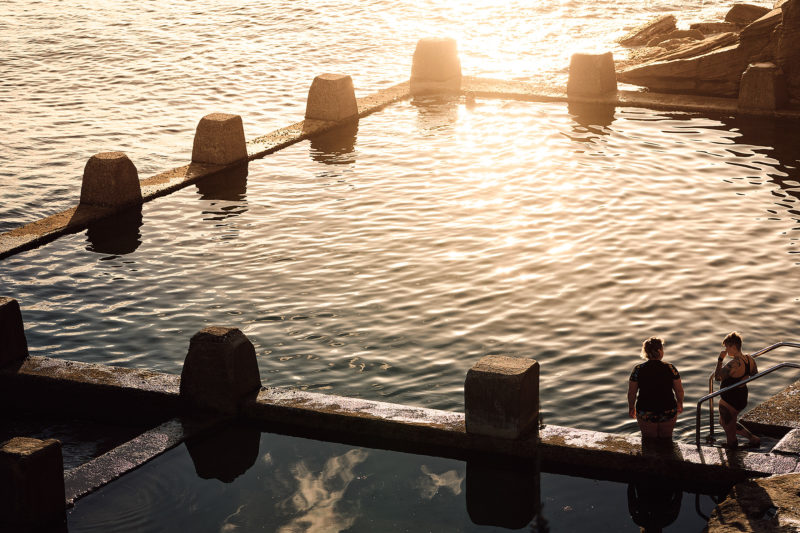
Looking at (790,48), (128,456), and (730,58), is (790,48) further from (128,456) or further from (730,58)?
(128,456)

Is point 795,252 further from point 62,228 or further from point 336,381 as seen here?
point 62,228

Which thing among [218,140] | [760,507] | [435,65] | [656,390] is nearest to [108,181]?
[218,140]

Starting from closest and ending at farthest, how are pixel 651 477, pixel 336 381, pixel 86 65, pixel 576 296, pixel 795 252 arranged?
pixel 651 477
pixel 336 381
pixel 576 296
pixel 795 252
pixel 86 65

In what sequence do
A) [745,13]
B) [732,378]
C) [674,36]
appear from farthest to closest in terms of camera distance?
[674,36] < [745,13] < [732,378]

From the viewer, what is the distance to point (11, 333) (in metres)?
11.0

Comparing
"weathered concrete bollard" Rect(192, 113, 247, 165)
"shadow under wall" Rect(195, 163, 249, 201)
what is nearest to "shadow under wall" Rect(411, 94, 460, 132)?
"weathered concrete bollard" Rect(192, 113, 247, 165)

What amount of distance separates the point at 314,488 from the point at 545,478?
78.0 inches

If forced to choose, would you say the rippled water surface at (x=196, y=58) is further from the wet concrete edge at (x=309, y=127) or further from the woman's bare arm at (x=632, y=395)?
the woman's bare arm at (x=632, y=395)

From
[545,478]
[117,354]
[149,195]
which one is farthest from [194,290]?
[545,478]

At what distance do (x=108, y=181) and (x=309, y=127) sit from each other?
19.7 feet

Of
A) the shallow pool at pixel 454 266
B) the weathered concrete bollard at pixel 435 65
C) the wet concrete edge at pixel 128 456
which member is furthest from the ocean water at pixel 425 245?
the weathered concrete bollard at pixel 435 65

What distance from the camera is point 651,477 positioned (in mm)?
9188

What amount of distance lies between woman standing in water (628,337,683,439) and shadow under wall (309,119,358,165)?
37.0 ft

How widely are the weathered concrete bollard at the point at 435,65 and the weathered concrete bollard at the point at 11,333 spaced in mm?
16504
